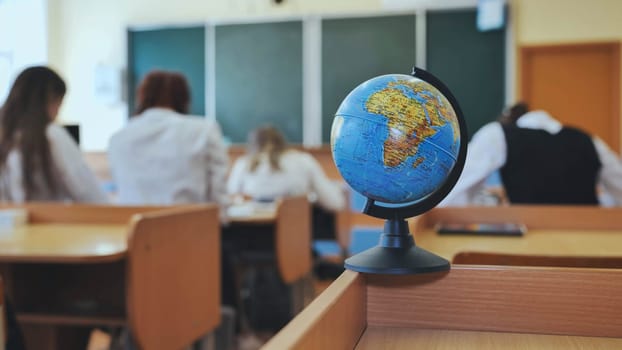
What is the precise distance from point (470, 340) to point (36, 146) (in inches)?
81.1

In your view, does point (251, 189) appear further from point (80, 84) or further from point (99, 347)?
point (80, 84)

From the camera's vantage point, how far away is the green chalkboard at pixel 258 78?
676 cm

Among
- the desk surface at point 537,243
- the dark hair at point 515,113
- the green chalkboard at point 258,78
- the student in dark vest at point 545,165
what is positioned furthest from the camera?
the green chalkboard at point 258,78

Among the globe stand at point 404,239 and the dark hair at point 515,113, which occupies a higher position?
the dark hair at point 515,113

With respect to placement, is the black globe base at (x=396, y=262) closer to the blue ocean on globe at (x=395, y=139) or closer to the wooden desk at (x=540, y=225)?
the blue ocean on globe at (x=395, y=139)

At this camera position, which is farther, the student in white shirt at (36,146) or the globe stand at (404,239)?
the student in white shirt at (36,146)

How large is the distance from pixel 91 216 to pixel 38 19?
17.5 ft

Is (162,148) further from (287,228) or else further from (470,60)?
(470,60)

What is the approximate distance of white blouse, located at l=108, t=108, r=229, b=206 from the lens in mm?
2949

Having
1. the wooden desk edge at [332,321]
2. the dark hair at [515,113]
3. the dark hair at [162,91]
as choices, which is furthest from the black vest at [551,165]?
the wooden desk edge at [332,321]

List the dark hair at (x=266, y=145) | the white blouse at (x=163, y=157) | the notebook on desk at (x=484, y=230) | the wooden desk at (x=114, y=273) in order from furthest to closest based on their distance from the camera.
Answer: the dark hair at (x=266, y=145) < the white blouse at (x=163, y=157) < the notebook on desk at (x=484, y=230) < the wooden desk at (x=114, y=273)

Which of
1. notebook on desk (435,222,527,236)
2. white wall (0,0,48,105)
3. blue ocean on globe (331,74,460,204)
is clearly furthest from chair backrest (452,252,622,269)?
white wall (0,0,48,105)

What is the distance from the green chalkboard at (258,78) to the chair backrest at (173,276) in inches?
174

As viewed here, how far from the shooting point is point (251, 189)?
430cm
